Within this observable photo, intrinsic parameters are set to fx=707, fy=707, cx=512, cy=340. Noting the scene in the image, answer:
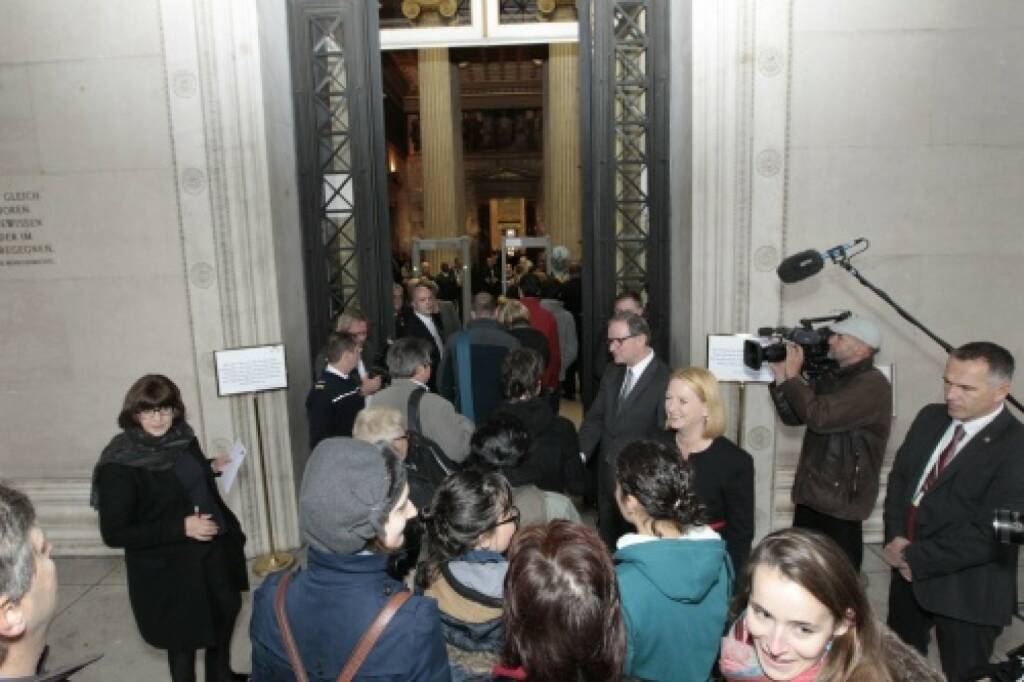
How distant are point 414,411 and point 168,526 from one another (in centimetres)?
126

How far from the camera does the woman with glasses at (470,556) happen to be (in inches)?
77.5

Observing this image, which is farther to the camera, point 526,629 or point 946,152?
point 946,152

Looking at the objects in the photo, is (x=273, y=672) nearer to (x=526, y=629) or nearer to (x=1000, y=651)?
(x=526, y=629)

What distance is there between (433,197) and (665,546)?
54.7 ft

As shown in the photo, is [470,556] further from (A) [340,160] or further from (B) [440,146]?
(B) [440,146]

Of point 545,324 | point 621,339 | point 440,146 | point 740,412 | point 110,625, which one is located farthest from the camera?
point 440,146

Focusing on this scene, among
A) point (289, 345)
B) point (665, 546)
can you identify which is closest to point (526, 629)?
point (665, 546)

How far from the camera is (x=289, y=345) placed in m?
5.55

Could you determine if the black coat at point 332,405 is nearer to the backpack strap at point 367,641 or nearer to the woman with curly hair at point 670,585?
the woman with curly hair at point 670,585

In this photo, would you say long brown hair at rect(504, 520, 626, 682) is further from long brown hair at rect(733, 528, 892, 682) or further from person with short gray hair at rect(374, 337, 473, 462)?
person with short gray hair at rect(374, 337, 473, 462)

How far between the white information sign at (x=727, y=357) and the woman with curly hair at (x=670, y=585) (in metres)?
2.46

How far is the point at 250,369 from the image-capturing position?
4.95m

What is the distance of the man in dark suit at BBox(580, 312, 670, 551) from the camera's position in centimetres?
398

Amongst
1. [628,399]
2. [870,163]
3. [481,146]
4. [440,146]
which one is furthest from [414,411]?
[481,146]
